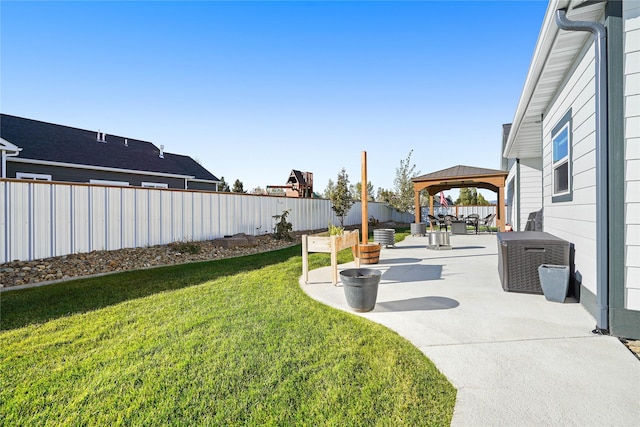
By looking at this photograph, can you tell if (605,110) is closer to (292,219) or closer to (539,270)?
(539,270)

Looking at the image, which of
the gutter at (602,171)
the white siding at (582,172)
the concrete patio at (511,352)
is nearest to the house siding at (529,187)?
the white siding at (582,172)

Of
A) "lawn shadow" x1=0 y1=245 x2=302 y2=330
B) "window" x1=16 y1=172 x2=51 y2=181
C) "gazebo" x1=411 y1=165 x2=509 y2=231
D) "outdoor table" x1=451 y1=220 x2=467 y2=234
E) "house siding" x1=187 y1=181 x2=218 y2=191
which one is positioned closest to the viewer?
"lawn shadow" x1=0 y1=245 x2=302 y2=330

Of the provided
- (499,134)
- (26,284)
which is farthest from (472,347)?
(499,134)

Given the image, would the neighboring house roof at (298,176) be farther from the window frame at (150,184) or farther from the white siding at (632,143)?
the white siding at (632,143)

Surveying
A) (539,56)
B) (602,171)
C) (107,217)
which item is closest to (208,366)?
(602,171)

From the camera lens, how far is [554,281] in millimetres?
3816

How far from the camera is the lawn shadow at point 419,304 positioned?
145 inches

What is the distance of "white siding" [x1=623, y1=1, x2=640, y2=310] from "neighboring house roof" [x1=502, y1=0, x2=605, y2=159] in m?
0.40

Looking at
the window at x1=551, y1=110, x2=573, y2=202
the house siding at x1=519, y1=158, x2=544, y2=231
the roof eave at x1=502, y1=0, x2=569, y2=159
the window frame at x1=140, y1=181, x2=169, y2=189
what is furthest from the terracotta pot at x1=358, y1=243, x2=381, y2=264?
the window frame at x1=140, y1=181, x2=169, y2=189

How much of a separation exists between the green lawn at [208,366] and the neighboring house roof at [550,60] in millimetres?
3531

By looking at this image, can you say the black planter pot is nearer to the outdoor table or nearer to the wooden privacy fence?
the wooden privacy fence

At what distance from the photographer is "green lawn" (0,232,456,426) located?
5.87 ft

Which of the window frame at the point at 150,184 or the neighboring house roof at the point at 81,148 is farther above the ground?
the neighboring house roof at the point at 81,148

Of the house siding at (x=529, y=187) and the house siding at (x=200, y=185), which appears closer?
the house siding at (x=529, y=187)
